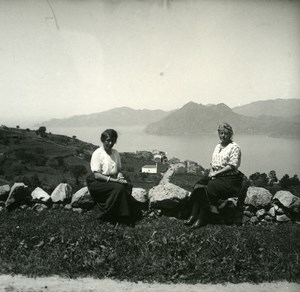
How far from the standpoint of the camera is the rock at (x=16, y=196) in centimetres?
741

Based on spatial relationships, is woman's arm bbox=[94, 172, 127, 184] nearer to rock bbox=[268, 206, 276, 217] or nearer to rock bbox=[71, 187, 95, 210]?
rock bbox=[71, 187, 95, 210]

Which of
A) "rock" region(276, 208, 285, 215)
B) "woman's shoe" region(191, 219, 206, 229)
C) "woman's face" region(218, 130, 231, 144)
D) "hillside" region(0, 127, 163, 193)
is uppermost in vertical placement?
"woman's face" region(218, 130, 231, 144)

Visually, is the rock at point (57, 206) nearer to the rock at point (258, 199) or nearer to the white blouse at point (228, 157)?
the white blouse at point (228, 157)

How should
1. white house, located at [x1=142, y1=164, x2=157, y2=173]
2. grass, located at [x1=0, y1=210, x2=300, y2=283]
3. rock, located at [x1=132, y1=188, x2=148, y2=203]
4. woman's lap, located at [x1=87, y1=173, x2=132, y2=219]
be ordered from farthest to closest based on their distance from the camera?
white house, located at [x1=142, y1=164, x2=157, y2=173] → rock, located at [x1=132, y1=188, x2=148, y2=203] → woman's lap, located at [x1=87, y1=173, x2=132, y2=219] → grass, located at [x1=0, y1=210, x2=300, y2=283]

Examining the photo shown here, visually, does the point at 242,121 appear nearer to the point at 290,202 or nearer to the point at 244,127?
the point at 244,127

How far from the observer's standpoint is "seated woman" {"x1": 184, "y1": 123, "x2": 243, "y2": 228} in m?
6.66

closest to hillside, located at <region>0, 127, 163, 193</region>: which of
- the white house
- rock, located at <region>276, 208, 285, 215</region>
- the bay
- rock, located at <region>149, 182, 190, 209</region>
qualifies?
the white house

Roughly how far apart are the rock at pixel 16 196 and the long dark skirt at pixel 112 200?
1914mm

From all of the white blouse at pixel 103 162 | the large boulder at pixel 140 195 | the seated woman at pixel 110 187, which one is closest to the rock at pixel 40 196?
the seated woman at pixel 110 187

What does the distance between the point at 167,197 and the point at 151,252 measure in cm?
193

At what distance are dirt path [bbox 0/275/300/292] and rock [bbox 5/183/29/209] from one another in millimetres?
2918

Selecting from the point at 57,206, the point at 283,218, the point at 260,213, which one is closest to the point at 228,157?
the point at 260,213

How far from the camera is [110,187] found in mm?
6562

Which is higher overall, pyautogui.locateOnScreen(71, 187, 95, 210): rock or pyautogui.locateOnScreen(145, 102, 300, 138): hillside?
pyautogui.locateOnScreen(145, 102, 300, 138): hillside
